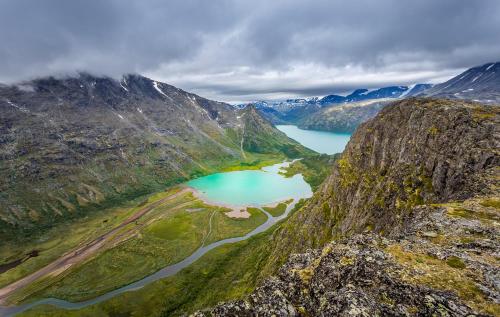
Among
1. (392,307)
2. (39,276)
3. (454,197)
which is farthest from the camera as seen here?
(39,276)

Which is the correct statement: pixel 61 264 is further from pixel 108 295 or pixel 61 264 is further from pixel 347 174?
pixel 347 174

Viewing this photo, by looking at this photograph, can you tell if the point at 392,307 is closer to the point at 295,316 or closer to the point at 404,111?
the point at 295,316

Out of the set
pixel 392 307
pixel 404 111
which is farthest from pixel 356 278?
pixel 404 111

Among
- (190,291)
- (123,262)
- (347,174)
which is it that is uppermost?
(347,174)

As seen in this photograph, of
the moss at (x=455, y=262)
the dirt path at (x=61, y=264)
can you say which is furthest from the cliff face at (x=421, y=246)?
the dirt path at (x=61, y=264)

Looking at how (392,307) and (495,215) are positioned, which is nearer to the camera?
(392,307)

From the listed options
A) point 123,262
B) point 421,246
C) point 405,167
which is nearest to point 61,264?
point 123,262
